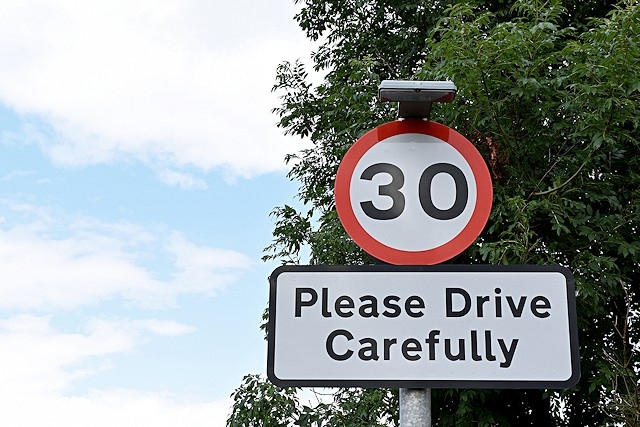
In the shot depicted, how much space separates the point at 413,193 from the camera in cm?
182

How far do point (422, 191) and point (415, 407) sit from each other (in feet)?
1.73

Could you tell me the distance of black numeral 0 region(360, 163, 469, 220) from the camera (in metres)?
1.81

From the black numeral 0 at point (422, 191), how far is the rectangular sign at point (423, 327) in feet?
0.53

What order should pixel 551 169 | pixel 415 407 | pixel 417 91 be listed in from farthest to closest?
pixel 551 169 → pixel 417 91 → pixel 415 407

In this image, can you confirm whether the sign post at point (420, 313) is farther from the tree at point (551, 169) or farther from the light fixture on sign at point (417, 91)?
the tree at point (551, 169)

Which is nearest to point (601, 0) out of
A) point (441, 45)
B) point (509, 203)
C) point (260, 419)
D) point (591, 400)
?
point (441, 45)

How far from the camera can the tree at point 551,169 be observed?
480cm

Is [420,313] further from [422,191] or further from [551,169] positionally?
[551,169]

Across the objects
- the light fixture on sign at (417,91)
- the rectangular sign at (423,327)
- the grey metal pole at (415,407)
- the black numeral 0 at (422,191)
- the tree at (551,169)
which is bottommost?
the grey metal pole at (415,407)

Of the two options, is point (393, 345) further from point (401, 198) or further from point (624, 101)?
point (624, 101)

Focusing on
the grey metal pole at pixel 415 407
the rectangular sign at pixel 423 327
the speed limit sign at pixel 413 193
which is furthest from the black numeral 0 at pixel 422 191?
the grey metal pole at pixel 415 407

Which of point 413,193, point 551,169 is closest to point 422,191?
point 413,193

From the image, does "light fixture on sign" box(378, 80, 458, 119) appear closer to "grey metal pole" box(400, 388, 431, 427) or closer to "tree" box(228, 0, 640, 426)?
"grey metal pole" box(400, 388, 431, 427)

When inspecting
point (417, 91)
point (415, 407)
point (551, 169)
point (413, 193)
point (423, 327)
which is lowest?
point (415, 407)
